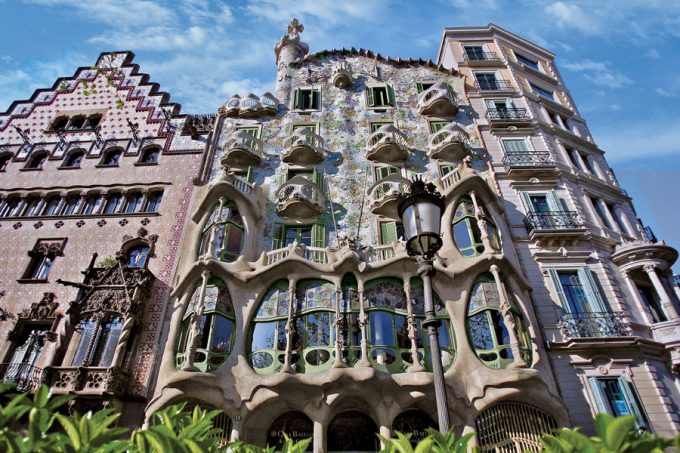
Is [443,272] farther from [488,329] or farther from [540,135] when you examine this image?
[540,135]

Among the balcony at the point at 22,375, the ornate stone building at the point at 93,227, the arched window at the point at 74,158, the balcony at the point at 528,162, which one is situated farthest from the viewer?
the arched window at the point at 74,158

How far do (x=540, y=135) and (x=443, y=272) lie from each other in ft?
37.2

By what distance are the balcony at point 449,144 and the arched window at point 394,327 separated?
8.29m

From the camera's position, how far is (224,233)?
16.7 metres

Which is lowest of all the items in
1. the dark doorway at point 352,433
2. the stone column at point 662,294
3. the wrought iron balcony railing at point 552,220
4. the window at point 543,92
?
the dark doorway at point 352,433

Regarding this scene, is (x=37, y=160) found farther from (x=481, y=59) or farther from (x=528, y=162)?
(x=481, y=59)

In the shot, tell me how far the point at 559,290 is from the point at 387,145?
10195 millimetres

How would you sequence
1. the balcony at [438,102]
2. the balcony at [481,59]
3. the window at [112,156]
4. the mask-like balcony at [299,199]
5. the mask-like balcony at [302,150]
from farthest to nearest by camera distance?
1. the balcony at [481,59]
2. the balcony at [438,102]
3. the window at [112,156]
4. the mask-like balcony at [302,150]
5. the mask-like balcony at [299,199]

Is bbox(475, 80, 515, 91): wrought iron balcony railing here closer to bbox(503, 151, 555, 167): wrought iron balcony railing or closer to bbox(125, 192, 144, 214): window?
bbox(503, 151, 555, 167): wrought iron balcony railing

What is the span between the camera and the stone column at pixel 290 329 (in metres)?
13.1

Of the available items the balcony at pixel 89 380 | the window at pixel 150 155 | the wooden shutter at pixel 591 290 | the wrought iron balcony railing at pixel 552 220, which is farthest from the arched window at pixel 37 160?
the wooden shutter at pixel 591 290

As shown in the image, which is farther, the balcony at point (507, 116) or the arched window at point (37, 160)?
the arched window at point (37, 160)

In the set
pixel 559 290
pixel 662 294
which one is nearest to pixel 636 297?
pixel 662 294

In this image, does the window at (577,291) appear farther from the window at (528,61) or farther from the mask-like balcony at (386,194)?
the window at (528,61)
